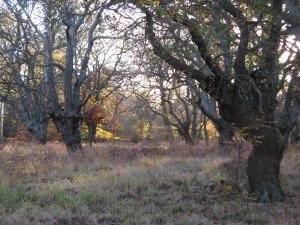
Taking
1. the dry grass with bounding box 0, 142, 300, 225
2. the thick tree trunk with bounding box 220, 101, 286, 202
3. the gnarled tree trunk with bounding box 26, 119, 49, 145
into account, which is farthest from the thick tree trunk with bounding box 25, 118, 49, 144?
the thick tree trunk with bounding box 220, 101, 286, 202

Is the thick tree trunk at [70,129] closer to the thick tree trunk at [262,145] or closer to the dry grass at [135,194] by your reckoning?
the dry grass at [135,194]

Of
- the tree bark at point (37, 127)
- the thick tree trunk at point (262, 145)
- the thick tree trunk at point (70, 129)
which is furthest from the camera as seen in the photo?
the tree bark at point (37, 127)

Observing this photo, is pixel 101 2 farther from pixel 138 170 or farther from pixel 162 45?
pixel 138 170

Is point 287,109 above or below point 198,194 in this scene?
above

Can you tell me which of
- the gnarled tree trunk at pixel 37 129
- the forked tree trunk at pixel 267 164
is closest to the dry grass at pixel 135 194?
the forked tree trunk at pixel 267 164

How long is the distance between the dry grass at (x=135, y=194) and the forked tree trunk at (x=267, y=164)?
352 mm

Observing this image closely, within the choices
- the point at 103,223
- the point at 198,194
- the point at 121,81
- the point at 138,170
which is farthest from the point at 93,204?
the point at 121,81

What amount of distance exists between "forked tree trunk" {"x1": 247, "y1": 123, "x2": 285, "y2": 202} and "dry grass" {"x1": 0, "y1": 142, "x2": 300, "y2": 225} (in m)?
0.35

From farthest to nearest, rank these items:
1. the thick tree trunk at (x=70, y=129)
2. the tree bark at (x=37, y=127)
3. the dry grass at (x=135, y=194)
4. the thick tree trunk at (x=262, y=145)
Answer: the tree bark at (x=37, y=127) → the thick tree trunk at (x=70, y=129) → the thick tree trunk at (x=262, y=145) → the dry grass at (x=135, y=194)

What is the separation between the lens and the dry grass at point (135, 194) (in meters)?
6.92

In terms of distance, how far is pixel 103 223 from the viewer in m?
6.62

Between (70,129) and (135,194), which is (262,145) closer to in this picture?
(135,194)

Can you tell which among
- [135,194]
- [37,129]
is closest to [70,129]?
[135,194]

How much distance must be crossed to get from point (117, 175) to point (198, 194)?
258 cm
